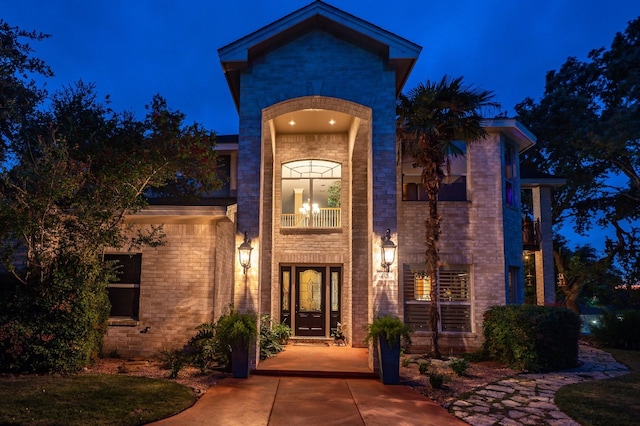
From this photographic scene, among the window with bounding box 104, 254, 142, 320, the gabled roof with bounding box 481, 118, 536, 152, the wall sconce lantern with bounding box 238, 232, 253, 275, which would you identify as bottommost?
the window with bounding box 104, 254, 142, 320

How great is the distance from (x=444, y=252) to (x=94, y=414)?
29.2 ft

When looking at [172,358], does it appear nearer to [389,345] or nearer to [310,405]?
[310,405]

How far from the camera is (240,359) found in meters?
8.08

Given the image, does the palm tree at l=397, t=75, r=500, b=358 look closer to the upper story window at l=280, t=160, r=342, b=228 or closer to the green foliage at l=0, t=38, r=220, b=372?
the upper story window at l=280, t=160, r=342, b=228

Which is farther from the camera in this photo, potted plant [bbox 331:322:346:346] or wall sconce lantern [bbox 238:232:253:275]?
potted plant [bbox 331:322:346:346]

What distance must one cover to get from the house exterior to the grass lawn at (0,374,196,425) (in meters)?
2.33

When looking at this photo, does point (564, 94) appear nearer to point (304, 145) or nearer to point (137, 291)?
point (304, 145)

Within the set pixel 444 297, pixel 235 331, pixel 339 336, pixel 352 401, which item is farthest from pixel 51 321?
pixel 444 297

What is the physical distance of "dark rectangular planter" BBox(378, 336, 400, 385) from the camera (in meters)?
7.98

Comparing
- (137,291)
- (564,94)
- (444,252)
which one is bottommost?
(137,291)

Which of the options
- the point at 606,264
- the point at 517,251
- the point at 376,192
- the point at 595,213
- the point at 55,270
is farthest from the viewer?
the point at 595,213

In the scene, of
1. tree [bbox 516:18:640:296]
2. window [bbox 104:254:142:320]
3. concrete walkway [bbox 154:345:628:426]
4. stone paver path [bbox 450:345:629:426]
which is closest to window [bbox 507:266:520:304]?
stone paver path [bbox 450:345:629:426]

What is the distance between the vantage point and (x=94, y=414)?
18.5ft

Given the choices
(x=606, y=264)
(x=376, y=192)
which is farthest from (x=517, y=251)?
(x=606, y=264)
